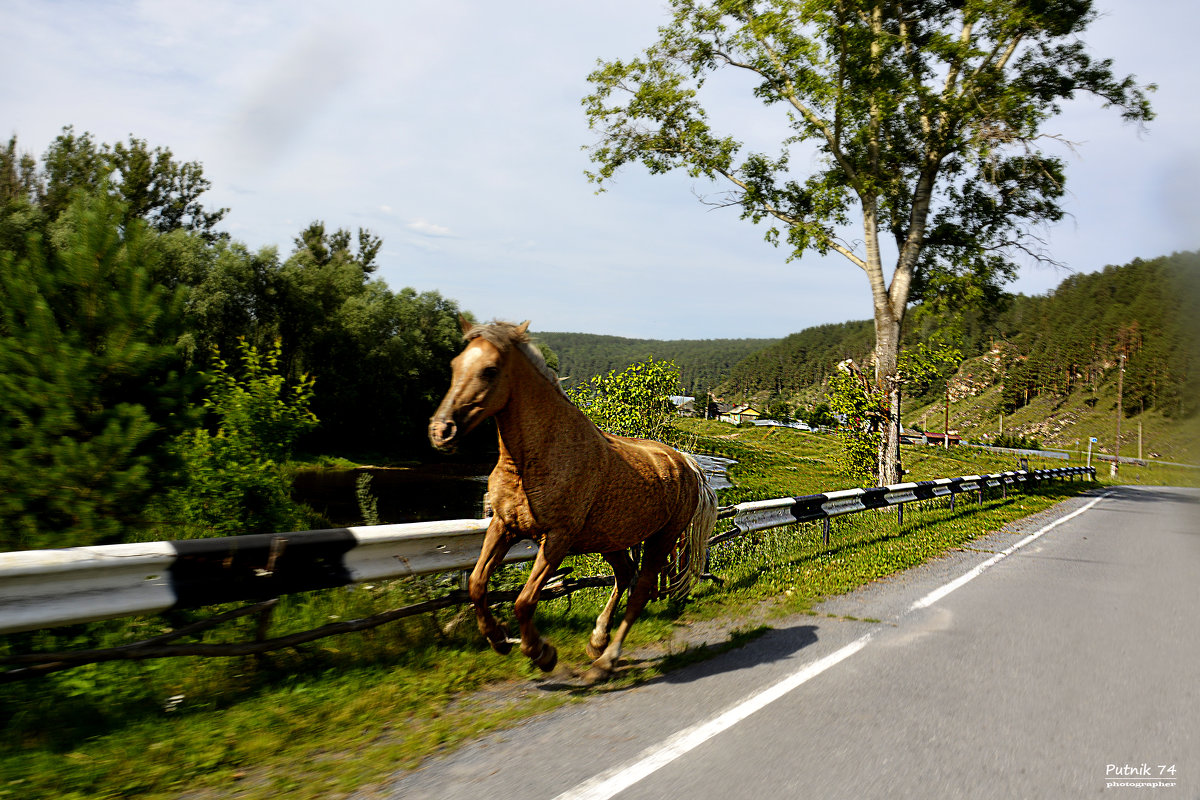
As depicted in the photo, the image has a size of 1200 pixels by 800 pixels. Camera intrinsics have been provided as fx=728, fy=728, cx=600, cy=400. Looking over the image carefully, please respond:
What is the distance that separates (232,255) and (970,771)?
4139cm

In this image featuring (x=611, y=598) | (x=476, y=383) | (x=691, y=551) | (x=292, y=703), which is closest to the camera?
(x=476, y=383)

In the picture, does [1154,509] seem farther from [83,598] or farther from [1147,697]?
[83,598]

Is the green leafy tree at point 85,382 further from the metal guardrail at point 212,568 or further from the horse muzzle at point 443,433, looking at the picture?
the horse muzzle at point 443,433

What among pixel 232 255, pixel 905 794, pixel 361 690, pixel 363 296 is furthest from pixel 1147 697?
pixel 363 296

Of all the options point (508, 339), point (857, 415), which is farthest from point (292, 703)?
point (857, 415)

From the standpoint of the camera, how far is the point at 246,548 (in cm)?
376

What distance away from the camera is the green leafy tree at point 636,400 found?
12555 millimetres

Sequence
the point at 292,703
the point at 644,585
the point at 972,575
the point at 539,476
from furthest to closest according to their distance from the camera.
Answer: the point at 972,575, the point at 644,585, the point at 539,476, the point at 292,703

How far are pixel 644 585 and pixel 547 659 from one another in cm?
93

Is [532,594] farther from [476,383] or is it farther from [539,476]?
A: [476,383]

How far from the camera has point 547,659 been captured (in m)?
4.30

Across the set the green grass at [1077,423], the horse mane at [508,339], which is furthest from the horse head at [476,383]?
the green grass at [1077,423]

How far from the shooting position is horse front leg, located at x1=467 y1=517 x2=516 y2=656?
13.2ft

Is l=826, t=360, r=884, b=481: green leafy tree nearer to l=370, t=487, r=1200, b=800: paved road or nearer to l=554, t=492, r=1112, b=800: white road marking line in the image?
l=370, t=487, r=1200, b=800: paved road
